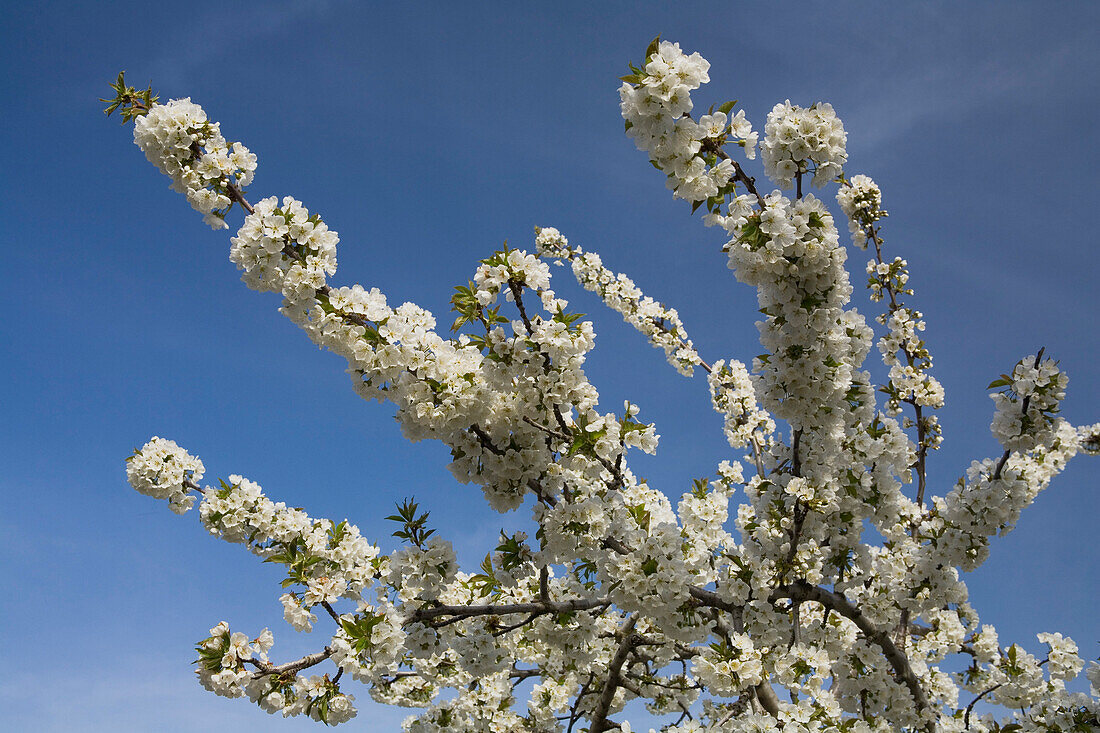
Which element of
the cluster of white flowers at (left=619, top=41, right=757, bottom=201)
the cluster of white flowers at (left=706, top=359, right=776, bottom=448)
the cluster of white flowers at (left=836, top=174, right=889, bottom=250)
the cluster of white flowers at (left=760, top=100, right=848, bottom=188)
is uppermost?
the cluster of white flowers at (left=836, top=174, right=889, bottom=250)

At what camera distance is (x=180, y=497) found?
7.68m

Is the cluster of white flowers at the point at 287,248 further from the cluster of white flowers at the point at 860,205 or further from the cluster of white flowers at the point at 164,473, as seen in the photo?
the cluster of white flowers at the point at 860,205

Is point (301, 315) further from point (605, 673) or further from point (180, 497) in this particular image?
point (605, 673)

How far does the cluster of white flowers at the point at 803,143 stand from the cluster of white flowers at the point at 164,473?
22.9 feet

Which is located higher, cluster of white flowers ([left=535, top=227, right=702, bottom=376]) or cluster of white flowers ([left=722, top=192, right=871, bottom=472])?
cluster of white flowers ([left=535, top=227, right=702, bottom=376])

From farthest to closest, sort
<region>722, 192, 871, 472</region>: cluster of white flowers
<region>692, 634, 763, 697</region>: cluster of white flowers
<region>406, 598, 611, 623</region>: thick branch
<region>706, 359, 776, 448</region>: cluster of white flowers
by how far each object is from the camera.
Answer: <region>706, 359, 776, 448</region>: cluster of white flowers → <region>406, 598, 611, 623</region>: thick branch → <region>692, 634, 763, 697</region>: cluster of white flowers → <region>722, 192, 871, 472</region>: cluster of white flowers

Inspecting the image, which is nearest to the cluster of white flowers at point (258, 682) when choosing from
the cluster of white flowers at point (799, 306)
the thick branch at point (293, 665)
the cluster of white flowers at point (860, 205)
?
the thick branch at point (293, 665)

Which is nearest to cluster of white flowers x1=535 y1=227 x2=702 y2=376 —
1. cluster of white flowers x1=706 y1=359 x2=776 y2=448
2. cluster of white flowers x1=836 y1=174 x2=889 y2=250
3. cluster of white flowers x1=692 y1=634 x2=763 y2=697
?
cluster of white flowers x1=706 y1=359 x2=776 y2=448

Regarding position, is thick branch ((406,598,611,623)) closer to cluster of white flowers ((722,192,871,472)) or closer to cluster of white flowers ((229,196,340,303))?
cluster of white flowers ((722,192,871,472))

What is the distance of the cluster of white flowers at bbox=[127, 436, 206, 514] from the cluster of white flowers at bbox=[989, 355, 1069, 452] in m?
8.13

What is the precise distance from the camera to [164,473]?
7641mm

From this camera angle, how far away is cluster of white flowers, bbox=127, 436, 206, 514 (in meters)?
7.65

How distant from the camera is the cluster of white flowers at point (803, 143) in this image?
4.55 m

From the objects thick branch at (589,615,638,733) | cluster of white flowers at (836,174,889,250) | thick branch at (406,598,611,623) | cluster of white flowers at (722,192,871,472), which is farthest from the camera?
cluster of white flowers at (836,174,889,250)
